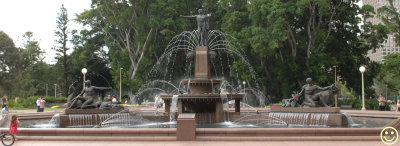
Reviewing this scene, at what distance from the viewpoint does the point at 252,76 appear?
133 feet

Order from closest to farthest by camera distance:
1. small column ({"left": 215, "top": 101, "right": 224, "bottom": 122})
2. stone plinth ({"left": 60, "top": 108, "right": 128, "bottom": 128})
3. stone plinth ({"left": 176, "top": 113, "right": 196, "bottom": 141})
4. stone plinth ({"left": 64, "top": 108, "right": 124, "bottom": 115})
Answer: stone plinth ({"left": 176, "top": 113, "right": 196, "bottom": 141}) < stone plinth ({"left": 60, "top": 108, "right": 128, "bottom": 128}) < stone plinth ({"left": 64, "top": 108, "right": 124, "bottom": 115}) < small column ({"left": 215, "top": 101, "right": 224, "bottom": 122})

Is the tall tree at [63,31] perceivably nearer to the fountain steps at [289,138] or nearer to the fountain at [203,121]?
the fountain at [203,121]

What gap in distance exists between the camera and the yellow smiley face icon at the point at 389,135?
10.6 metres

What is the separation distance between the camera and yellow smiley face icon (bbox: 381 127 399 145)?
1063cm

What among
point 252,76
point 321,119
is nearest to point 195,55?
point 321,119

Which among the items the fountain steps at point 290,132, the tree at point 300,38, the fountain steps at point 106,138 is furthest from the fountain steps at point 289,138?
the tree at point 300,38

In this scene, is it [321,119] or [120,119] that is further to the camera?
[120,119]

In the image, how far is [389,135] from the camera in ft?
37.3

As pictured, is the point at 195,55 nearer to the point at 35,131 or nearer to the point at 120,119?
the point at 120,119

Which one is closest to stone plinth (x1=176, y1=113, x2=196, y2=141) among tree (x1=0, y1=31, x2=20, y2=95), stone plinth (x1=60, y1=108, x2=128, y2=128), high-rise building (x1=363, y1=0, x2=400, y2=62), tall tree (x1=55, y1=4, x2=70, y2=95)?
stone plinth (x1=60, y1=108, x2=128, y2=128)

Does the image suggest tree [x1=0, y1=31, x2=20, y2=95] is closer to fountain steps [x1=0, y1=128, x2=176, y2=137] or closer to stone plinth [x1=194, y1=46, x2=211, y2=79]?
stone plinth [x1=194, y1=46, x2=211, y2=79]

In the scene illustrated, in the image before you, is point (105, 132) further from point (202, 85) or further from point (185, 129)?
point (202, 85)

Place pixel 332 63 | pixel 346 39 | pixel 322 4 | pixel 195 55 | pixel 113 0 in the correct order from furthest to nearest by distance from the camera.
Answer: pixel 113 0 → pixel 346 39 → pixel 332 63 → pixel 322 4 → pixel 195 55

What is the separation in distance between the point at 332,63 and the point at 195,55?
23.6 meters
